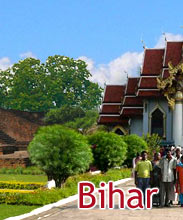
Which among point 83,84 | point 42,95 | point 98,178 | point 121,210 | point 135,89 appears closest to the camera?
point 121,210

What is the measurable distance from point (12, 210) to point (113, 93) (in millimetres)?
36563

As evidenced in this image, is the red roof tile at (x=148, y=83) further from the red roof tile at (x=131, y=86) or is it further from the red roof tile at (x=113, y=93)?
the red roof tile at (x=113, y=93)

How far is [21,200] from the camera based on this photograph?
53.3ft

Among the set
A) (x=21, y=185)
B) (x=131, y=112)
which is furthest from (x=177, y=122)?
(x=21, y=185)

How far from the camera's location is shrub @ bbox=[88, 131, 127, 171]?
2828 cm

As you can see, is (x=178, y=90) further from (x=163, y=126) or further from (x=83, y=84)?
(x=83, y=84)

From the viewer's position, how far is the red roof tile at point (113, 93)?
166ft

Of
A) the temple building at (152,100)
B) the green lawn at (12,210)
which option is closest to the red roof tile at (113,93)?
the temple building at (152,100)

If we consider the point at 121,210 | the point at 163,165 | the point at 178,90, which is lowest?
the point at 121,210

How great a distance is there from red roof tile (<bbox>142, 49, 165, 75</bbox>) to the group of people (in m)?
30.7

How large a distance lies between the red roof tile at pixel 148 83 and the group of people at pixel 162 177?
97.6ft

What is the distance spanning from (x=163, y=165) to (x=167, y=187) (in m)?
0.59

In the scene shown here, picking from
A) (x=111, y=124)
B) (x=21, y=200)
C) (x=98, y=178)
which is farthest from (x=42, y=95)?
(x=21, y=200)

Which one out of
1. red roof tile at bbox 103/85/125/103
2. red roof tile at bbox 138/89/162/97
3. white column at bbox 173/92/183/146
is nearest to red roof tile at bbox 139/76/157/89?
red roof tile at bbox 138/89/162/97
